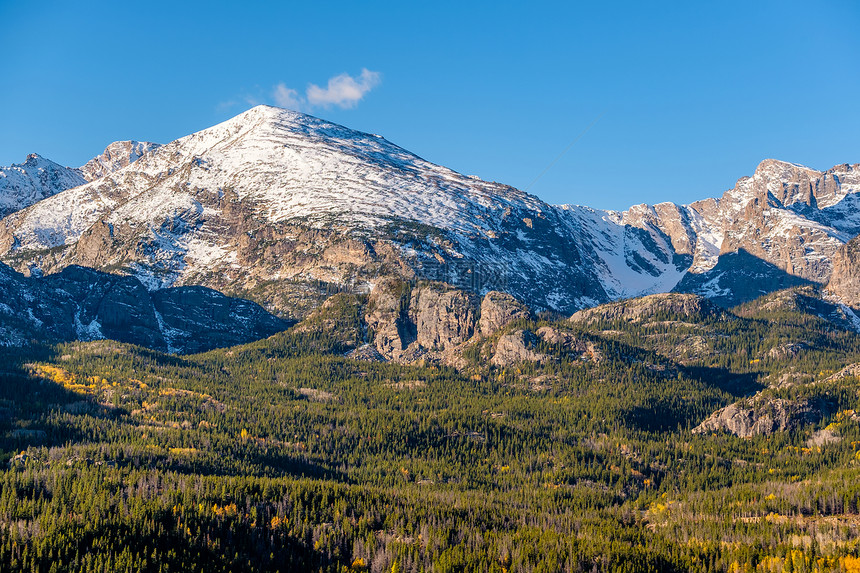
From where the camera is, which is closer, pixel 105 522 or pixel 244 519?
pixel 105 522

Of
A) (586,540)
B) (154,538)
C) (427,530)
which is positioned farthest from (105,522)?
(586,540)

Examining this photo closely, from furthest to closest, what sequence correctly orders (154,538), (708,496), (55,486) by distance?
(708,496) < (55,486) < (154,538)

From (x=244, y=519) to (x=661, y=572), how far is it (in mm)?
63229

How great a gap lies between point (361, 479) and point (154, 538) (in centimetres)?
6807

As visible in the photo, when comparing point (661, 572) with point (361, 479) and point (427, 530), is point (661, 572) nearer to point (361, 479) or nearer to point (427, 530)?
point (427, 530)

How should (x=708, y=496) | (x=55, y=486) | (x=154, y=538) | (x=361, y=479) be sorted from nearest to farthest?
(x=154, y=538)
(x=55, y=486)
(x=708, y=496)
(x=361, y=479)

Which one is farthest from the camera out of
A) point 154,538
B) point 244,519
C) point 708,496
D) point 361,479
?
point 361,479

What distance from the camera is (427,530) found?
141 m

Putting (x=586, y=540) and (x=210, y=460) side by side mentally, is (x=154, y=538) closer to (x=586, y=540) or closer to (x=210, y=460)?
(x=210, y=460)

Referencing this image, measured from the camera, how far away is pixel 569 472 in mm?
198500

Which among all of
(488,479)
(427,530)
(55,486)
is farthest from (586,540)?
(55,486)

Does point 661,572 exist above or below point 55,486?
below

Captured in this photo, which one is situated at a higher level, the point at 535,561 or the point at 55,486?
the point at 55,486

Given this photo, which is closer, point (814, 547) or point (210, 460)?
point (814, 547)
